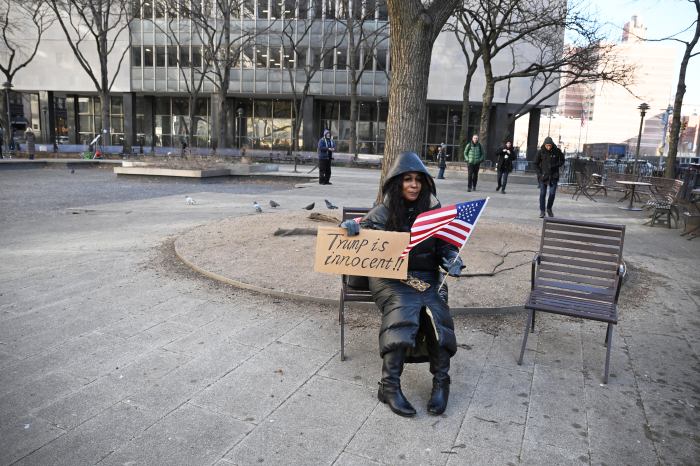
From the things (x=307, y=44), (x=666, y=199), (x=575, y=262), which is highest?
(x=307, y=44)

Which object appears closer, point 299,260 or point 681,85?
point 299,260

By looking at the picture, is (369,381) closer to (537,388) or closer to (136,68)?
(537,388)

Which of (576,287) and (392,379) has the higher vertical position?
(576,287)

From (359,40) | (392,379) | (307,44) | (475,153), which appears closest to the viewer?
(392,379)

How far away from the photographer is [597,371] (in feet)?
14.3

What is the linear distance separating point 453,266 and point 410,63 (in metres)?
4.37

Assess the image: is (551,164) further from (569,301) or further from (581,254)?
(569,301)

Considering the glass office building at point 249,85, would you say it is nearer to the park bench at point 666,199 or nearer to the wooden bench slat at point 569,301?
the park bench at point 666,199

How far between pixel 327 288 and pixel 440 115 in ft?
143

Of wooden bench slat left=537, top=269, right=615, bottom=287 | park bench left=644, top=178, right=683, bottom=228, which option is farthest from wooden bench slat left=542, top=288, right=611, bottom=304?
park bench left=644, top=178, right=683, bottom=228

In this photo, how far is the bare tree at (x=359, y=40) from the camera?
1459 inches

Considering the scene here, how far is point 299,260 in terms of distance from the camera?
7.38m

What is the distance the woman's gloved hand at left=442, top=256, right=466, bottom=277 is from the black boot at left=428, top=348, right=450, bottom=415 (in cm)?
55

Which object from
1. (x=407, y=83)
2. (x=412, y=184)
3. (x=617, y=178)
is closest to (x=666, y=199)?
(x=617, y=178)
